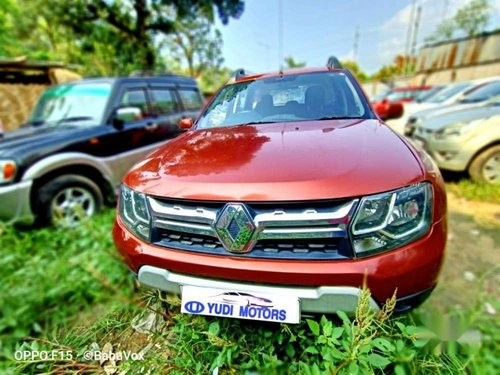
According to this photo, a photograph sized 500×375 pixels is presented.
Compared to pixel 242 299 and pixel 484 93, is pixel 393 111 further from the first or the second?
pixel 484 93

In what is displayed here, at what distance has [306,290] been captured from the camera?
117 cm

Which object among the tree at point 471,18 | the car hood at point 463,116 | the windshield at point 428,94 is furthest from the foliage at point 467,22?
the car hood at point 463,116

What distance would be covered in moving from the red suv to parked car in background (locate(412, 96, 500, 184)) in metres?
2.87

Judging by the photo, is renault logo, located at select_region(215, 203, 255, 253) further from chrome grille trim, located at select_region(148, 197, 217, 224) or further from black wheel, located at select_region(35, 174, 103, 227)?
black wheel, located at select_region(35, 174, 103, 227)

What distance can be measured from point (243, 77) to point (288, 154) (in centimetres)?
188

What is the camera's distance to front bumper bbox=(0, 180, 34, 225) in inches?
104

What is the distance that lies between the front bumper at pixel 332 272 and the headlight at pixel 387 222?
0.12 ft

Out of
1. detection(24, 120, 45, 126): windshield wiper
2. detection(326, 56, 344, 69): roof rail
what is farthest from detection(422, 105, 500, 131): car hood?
detection(24, 120, 45, 126): windshield wiper

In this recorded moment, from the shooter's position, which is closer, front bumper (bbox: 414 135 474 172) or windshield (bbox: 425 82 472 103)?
front bumper (bbox: 414 135 474 172)

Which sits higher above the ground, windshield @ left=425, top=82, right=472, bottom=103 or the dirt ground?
windshield @ left=425, top=82, right=472, bottom=103

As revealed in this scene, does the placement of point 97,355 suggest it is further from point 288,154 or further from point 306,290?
point 288,154

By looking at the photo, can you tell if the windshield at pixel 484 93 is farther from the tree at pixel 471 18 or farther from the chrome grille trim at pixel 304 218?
the tree at pixel 471 18

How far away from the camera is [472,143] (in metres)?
3.61

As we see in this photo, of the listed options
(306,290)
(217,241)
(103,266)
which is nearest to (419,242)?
(306,290)
